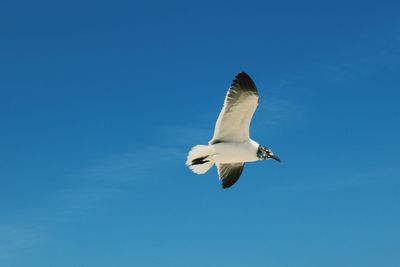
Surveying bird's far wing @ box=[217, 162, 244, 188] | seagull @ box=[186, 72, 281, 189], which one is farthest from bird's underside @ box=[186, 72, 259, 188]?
bird's far wing @ box=[217, 162, 244, 188]

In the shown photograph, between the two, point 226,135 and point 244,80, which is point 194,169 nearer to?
point 226,135

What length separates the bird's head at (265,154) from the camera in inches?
1048

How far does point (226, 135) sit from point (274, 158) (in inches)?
94.8

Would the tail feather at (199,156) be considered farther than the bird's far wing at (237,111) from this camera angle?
Yes

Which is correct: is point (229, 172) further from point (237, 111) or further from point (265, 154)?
point (237, 111)

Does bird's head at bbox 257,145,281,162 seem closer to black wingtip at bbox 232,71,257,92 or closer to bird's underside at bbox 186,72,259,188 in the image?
bird's underside at bbox 186,72,259,188

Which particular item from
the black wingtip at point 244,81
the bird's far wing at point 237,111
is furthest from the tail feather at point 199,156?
the black wingtip at point 244,81

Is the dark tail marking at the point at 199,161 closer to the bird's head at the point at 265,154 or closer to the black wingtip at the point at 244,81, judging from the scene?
the bird's head at the point at 265,154

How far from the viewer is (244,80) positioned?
79.6 ft

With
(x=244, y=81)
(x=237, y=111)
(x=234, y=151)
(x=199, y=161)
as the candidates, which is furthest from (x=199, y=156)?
(x=244, y=81)

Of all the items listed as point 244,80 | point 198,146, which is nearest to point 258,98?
point 244,80

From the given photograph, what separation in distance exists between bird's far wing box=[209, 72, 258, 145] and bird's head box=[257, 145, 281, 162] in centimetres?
90

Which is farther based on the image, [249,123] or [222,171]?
[222,171]

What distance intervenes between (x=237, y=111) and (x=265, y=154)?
8.87ft
